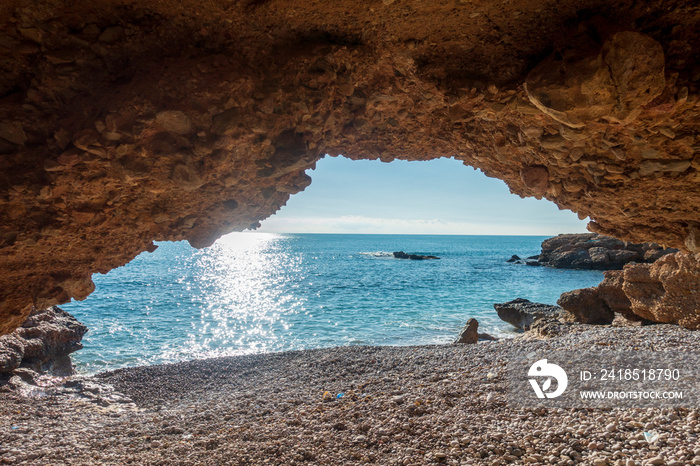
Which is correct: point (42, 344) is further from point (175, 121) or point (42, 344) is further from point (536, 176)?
point (536, 176)

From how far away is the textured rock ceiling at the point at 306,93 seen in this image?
8.91 feet

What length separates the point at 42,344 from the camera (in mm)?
11375

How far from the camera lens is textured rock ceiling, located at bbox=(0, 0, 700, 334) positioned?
8.91ft

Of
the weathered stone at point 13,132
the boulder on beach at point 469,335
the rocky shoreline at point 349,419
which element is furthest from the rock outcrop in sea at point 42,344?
the boulder on beach at point 469,335

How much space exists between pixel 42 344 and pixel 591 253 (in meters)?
56.1

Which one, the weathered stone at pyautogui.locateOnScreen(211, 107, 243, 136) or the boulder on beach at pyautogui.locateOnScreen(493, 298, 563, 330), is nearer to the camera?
the weathered stone at pyautogui.locateOnScreen(211, 107, 243, 136)

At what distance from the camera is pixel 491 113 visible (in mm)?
3551

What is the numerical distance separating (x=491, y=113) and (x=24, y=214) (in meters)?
5.02

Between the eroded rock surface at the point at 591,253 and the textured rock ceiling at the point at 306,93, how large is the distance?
36.8 m

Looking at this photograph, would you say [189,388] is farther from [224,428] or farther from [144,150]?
[144,150]

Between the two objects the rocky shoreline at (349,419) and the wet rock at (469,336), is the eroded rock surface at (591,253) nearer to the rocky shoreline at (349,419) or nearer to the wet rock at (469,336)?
the wet rock at (469,336)

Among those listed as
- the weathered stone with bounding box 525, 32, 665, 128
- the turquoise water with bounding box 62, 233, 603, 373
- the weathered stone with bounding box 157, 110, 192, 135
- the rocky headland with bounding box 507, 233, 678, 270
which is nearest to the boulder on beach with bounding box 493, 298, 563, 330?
the turquoise water with bounding box 62, 233, 603, 373

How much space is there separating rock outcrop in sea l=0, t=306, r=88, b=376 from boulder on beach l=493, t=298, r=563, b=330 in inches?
810

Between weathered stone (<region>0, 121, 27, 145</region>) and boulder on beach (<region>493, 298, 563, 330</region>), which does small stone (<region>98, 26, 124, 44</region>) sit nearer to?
weathered stone (<region>0, 121, 27, 145</region>)
